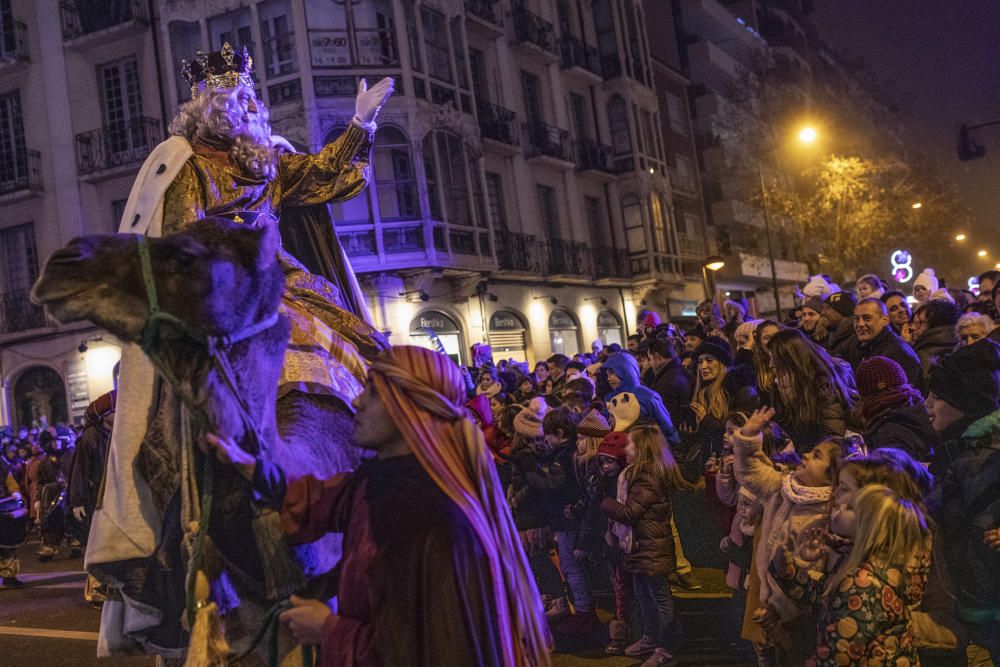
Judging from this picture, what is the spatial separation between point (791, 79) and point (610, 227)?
18.5 metres

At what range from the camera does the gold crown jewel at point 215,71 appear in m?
4.33

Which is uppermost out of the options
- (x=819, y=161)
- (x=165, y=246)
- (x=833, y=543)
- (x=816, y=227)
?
(x=819, y=161)

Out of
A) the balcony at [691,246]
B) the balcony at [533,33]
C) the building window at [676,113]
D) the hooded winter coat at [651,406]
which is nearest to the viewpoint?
the hooded winter coat at [651,406]

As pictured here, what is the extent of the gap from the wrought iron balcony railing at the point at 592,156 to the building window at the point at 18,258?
56.1 ft

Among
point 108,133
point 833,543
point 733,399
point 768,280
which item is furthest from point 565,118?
Result: point 833,543

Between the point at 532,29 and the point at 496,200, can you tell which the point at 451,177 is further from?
the point at 532,29

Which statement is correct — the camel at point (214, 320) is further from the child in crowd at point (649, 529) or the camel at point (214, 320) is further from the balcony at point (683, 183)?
the balcony at point (683, 183)

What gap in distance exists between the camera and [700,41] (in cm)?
4134

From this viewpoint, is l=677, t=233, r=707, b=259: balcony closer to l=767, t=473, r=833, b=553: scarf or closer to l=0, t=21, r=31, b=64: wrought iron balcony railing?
l=0, t=21, r=31, b=64: wrought iron balcony railing

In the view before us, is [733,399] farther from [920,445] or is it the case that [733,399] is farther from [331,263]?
[331,263]

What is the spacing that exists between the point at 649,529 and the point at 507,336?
798 inches

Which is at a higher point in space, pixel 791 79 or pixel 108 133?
pixel 791 79

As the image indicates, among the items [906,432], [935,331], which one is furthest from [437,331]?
[906,432]

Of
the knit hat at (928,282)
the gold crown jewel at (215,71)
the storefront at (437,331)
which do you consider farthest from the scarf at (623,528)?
the storefront at (437,331)
